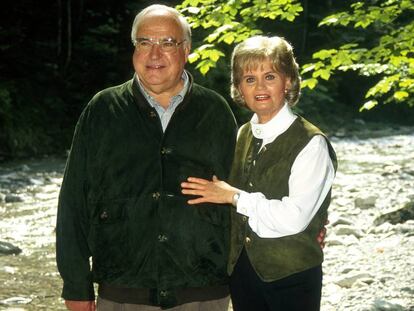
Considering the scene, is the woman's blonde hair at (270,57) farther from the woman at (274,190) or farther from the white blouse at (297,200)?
the white blouse at (297,200)

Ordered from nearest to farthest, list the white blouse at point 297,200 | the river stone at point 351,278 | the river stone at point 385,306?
the white blouse at point 297,200 < the river stone at point 385,306 < the river stone at point 351,278

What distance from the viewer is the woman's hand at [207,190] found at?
2777 millimetres

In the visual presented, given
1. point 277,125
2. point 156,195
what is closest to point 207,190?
point 156,195

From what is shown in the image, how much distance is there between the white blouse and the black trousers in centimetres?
21

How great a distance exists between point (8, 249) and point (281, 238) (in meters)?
5.99

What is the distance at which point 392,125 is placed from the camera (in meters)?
26.9

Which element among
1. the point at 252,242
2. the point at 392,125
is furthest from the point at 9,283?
the point at 392,125

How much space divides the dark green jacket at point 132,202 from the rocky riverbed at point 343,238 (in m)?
3.29

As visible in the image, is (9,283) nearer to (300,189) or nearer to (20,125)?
(300,189)

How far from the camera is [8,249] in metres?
8.08

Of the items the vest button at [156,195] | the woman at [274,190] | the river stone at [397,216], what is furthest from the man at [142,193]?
the river stone at [397,216]

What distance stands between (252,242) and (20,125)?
46.0 ft

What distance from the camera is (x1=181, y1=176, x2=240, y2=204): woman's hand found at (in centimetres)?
278

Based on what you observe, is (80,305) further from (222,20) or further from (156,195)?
(222,20)
